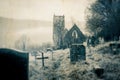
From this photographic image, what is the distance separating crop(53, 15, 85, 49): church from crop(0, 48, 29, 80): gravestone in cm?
63

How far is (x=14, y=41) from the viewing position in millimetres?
4984

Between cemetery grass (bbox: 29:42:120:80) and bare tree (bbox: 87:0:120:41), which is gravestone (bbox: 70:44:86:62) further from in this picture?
bare tree (bbox: 87:0:120:41)

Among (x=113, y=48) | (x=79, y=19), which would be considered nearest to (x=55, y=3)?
(x=79, y=19)

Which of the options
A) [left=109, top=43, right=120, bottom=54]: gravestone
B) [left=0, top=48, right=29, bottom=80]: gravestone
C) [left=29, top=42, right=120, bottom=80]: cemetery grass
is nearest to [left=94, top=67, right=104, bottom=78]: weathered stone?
[left=29, top=42, right=120, bottom=80]: cemetery grass

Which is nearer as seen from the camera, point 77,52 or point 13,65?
point 13,65

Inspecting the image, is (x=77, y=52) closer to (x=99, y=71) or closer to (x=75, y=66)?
(x=75, y=66)

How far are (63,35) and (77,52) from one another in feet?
1.36

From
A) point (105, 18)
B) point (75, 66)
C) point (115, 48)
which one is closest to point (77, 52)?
point (75, 66)

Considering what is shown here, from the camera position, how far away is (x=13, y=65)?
4.90 metres

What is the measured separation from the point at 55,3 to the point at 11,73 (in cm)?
153

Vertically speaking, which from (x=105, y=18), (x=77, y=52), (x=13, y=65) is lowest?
(x=13, y=65)

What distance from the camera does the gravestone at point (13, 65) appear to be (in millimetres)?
4867

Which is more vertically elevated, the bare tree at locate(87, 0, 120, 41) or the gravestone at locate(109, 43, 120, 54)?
the bare tree at locate(87, 0, 120, 41)

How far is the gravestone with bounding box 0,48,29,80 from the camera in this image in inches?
192
